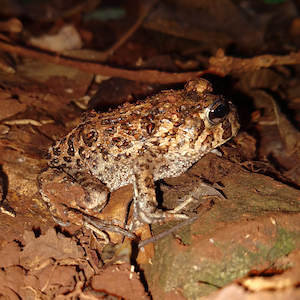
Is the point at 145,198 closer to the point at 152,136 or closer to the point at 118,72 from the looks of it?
the point at 152,136

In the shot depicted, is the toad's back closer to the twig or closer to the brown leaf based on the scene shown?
the brown leaf

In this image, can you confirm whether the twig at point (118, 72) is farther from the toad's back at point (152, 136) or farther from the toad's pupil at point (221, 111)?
the toad's pupil at point (221, 111)

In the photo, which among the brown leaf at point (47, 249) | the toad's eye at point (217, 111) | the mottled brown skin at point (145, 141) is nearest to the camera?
the brown leaf at point (47, 249)

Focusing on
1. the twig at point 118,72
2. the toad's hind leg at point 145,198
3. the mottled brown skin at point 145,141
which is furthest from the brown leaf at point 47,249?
the twig at point 118,72

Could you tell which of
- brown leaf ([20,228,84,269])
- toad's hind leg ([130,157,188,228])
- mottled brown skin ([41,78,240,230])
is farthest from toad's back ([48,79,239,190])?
brown leaf ([20,228,84,269])

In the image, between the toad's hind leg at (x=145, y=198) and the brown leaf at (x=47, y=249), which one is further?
the toad's hind leg at (x=145, y=198)

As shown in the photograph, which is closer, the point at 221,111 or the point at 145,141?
the point at 221,111

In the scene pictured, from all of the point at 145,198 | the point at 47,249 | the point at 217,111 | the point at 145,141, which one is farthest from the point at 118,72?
the point at 47,249

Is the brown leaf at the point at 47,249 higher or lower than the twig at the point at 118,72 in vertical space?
lower
